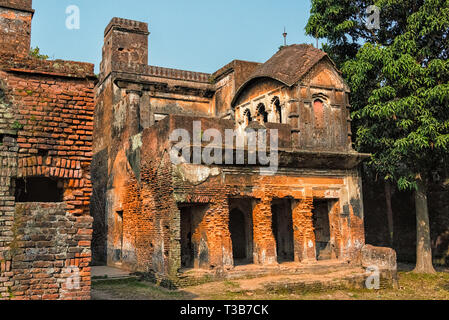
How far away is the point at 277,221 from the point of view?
1659 centimetres

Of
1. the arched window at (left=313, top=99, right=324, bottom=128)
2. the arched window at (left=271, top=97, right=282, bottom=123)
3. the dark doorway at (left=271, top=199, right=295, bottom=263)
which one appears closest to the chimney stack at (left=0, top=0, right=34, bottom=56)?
the arched window at (left=271, top=97, right=282, bottom=123)

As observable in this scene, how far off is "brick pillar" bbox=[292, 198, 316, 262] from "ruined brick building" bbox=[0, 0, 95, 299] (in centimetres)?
765

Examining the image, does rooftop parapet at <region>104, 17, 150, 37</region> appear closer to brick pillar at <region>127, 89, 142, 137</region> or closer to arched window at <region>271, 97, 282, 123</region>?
brick pillar at <region>127, 89, 142, 137</region>

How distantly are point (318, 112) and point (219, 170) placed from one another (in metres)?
4.20

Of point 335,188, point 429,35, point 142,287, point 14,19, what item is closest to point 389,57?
point 429,35

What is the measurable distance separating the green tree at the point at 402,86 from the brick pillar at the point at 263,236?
4.31 m

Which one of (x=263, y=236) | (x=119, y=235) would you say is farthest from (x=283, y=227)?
(x=119, y=235)

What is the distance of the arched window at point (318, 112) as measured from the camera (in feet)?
46.5

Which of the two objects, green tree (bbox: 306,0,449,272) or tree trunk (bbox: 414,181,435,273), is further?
tree trunk (bbox: 414,181,435,273)

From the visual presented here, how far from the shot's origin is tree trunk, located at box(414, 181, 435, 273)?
14.2m

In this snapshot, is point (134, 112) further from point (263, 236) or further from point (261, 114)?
point (263, 236)

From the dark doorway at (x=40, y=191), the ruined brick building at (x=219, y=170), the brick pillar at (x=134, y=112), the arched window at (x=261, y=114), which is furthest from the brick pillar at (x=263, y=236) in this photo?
the dark doorway at (x=40, y=191)

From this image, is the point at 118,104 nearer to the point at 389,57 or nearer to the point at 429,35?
the point at 389,57

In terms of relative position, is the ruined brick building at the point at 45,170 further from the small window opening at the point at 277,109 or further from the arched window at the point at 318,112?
the arched window at the point at 318,112
